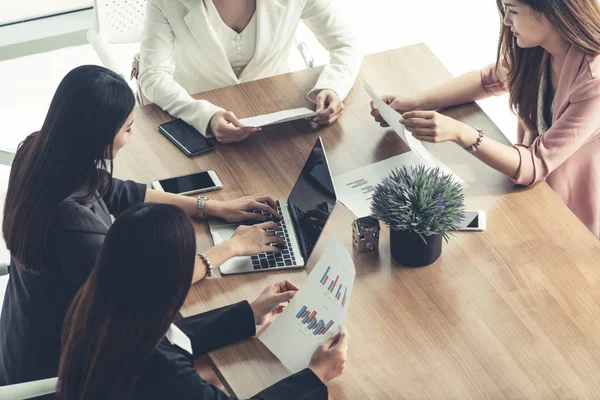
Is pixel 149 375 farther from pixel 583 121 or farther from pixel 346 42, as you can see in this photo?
pixel 346 42

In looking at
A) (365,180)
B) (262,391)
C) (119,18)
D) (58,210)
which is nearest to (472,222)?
(365,180)

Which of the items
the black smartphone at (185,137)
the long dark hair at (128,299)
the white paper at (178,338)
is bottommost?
the black smartphone at (185,137)

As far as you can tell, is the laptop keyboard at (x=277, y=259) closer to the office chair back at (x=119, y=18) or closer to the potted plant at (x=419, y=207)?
the potted plant at (x=419, y=207)

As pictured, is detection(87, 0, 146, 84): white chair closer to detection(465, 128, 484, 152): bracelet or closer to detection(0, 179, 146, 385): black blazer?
detection(0, 179, 146, 385): black blazer

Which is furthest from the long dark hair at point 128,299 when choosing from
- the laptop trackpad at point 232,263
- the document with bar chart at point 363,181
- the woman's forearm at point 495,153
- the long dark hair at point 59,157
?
the woman's forearm at point 495,153

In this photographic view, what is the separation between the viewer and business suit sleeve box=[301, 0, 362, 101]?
2641 millimetres

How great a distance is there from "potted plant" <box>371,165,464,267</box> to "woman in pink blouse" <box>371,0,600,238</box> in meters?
0.31

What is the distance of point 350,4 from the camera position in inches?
189

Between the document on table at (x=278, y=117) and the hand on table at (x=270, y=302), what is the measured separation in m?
0.66

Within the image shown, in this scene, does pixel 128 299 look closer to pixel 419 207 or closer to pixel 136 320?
pixel 136 320

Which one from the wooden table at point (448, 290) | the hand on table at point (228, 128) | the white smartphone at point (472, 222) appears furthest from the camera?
the hand on table at point (228, 128)

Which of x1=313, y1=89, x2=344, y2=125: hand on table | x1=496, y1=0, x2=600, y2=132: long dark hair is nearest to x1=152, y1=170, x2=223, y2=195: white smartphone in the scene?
x1=313, y1=89, x2=344, y2=125: hand on table

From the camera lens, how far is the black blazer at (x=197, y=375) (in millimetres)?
1650

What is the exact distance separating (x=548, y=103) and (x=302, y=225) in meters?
0.88
